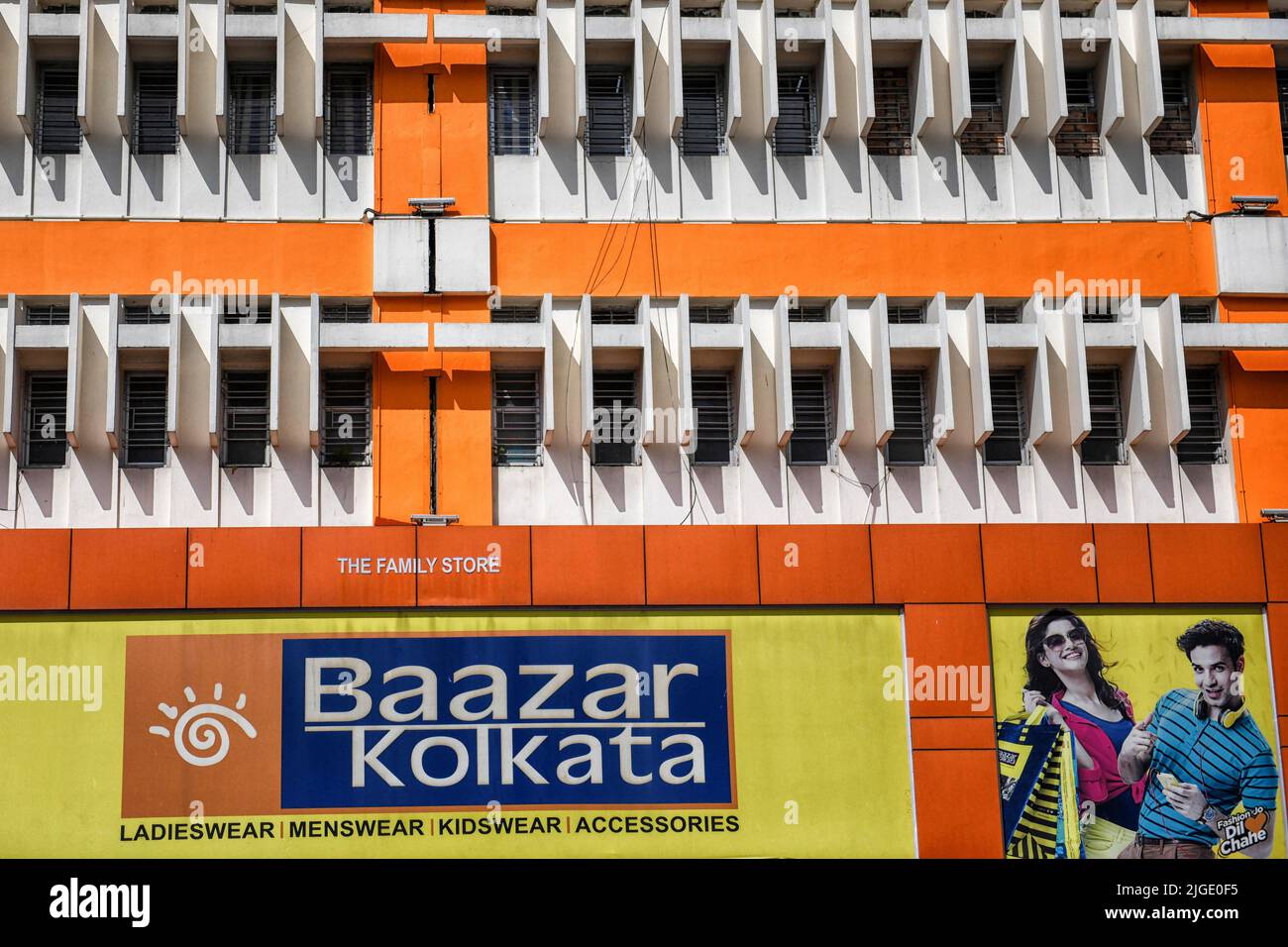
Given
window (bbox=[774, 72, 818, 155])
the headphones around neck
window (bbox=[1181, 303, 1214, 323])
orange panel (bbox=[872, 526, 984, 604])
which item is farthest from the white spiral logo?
window (bbox=[1181, 303, 1214, 323])

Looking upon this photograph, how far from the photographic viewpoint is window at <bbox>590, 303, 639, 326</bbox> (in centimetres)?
2636

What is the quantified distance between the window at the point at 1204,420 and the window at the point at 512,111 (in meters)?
11.4

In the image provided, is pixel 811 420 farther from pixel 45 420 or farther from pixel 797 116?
pixel 45 420

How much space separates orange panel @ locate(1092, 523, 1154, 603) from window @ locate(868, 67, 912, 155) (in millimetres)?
7184

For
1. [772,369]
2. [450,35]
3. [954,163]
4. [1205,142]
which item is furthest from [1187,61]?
[450,35]

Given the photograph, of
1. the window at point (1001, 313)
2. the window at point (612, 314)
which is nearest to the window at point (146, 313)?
the window at point (612, 314)

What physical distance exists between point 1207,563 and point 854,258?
7245mm

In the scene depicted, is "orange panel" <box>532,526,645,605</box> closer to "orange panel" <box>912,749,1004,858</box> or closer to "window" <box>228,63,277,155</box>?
"orange panel" <box>912,749,1004,858</box>

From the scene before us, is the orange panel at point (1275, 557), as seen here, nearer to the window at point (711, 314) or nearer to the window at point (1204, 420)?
the window at point (1204, 420)

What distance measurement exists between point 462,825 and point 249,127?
1173cm

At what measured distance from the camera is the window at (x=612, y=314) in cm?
2636

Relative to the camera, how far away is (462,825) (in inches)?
928

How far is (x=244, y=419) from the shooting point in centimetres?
2577

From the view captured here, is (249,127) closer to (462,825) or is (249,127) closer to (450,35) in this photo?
(450,35)
